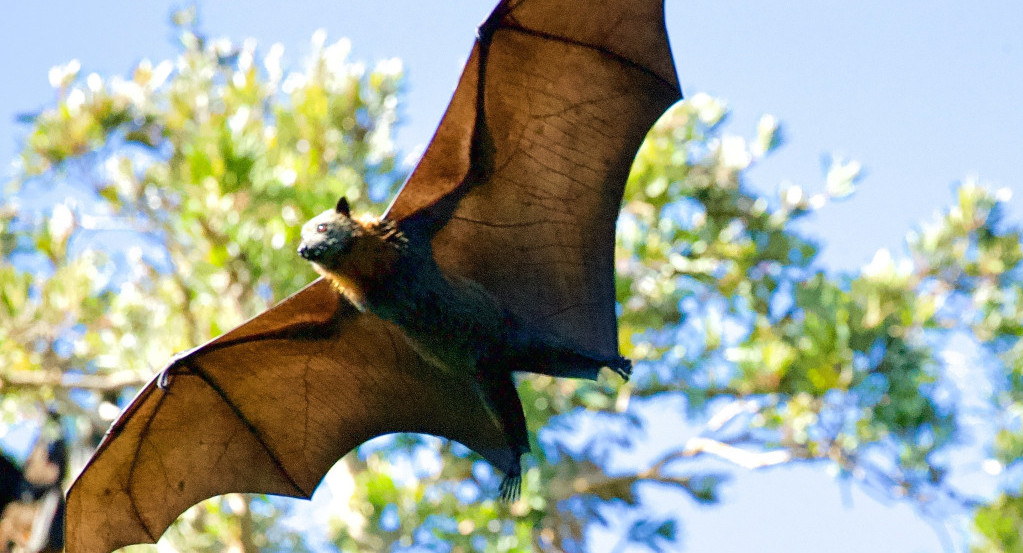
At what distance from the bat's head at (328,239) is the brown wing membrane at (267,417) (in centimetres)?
47

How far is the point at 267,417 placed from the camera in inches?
187

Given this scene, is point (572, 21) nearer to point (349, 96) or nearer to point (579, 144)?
point (579, 144)

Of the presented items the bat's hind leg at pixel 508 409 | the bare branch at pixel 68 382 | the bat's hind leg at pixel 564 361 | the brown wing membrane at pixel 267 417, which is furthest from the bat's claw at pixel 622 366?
the bare branch at pixel 68 382

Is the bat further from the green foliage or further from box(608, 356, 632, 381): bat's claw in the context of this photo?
the green foliage

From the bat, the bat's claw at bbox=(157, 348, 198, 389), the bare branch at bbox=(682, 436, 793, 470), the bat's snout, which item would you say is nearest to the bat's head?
the bat's snout

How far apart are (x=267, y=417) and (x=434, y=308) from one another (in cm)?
125

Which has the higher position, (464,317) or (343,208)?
(343,208)

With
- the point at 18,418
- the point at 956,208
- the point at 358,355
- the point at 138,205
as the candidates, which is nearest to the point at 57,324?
the point at 138,205

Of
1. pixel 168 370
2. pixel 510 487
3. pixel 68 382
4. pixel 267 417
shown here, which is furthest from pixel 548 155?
pixel 68 382

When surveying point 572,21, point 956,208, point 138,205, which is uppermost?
point 572,21

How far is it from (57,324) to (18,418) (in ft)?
6.43

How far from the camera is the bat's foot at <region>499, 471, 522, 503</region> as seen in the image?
437 cm

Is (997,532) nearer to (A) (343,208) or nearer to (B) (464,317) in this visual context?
(B) (464,317)

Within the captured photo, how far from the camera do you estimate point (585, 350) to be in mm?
4402
